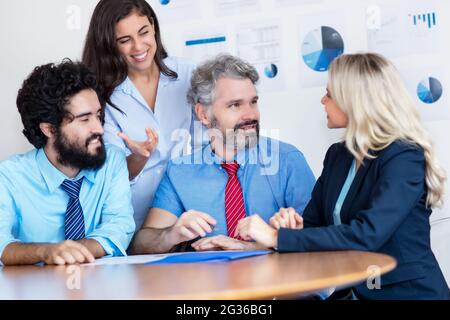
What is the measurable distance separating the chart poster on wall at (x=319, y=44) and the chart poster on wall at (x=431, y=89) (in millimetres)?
338

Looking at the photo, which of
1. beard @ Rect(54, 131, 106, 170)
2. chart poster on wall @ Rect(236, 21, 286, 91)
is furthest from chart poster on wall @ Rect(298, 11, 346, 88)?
beard @ Rect(54, 131, 106, 170)

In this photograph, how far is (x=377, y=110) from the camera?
6.17ft

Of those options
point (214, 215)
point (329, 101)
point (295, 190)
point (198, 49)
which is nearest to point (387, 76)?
point (329, 101)

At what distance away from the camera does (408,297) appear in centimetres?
174

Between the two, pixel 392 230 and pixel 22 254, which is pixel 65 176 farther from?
pixel 392 230

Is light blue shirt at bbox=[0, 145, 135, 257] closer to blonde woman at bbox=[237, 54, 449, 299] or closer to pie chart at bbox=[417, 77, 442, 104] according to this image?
blonde woman at bbox=[237, 54, 449, 299]

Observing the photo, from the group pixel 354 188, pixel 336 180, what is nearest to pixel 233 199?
pixel 336 180

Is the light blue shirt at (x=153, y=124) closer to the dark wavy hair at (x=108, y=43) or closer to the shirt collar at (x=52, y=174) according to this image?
the dark wavy hair at (x=108, y=43)

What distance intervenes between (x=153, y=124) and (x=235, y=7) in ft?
2.44

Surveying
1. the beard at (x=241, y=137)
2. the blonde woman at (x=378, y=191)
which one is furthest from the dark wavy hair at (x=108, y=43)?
the blonde woman at (x=378, y=191)

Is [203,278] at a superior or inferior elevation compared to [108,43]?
inferior

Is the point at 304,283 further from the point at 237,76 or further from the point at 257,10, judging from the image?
the point at 257,10

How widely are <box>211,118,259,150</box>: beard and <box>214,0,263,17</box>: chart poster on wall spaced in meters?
0.86

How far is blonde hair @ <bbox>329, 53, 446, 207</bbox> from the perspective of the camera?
1809mm
